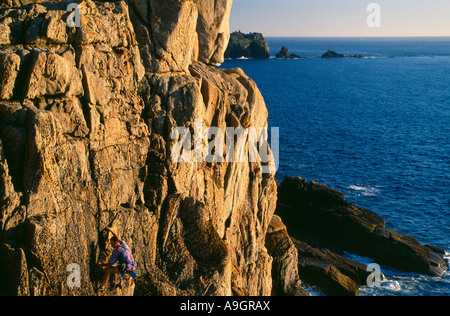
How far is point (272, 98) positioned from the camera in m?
135

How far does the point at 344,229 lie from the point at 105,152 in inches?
1458

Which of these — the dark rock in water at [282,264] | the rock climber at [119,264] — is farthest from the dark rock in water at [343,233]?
the rock climber at [119,264]

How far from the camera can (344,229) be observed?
1964 inches

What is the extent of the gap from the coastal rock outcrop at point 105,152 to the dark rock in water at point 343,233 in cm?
2438

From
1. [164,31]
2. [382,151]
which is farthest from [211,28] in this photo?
[382,151]

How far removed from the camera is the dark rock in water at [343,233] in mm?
45562

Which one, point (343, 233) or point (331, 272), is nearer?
Answer: point (331, 272)

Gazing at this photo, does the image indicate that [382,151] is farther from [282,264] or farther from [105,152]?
[105,152]

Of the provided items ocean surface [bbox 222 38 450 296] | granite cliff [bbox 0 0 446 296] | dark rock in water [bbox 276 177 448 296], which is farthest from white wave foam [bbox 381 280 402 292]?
granite cliff [bbox 0 0 446 296]

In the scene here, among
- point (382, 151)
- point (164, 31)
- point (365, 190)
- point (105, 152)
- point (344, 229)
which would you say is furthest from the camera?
point (382, 151)

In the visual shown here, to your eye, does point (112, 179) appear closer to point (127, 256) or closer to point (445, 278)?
point (127, 256)

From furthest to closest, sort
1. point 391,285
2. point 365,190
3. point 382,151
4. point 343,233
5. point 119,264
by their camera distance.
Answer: point 382,151 → point 365,190 → point 343,233 → point 391,285 → point 119,264

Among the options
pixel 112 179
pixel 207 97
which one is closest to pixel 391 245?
pixel 207 97

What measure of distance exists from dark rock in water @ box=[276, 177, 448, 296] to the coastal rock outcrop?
24.4 m
